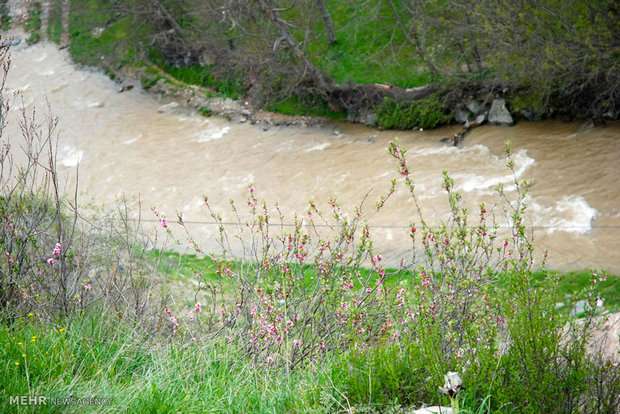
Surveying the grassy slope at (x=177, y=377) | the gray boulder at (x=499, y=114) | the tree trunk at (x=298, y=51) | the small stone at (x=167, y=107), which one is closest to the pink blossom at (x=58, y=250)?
the grassy slope at (x=177, y=377)

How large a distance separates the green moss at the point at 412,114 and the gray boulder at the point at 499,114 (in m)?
1.20

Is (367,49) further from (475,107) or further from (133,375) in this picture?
(133,375)

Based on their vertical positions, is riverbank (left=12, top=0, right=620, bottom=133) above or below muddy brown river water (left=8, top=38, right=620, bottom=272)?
above

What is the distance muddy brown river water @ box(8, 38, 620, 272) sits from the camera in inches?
604

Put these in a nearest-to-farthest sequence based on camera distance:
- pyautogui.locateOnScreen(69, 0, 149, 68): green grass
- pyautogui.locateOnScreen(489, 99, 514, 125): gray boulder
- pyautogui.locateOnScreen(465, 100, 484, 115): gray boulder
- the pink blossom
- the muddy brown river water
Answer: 1. the pink blossom
2. the muddy brown river water
3. pyautogui.locateOnScreen(489, 99, 514, 125): gray boulder
4. pyautogui.locateOnScreen(465, 100, 484, 115): gray boulder
5. pyautogui.locateOnScreen(69, 0, 149, 68): green grass

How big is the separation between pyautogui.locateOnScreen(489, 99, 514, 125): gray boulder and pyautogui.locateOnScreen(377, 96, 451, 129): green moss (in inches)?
47.4

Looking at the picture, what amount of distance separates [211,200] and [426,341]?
49.0 ft

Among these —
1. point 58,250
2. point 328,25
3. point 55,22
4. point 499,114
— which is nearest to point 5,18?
point 55,22

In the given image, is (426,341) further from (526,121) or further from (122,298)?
(526,121)

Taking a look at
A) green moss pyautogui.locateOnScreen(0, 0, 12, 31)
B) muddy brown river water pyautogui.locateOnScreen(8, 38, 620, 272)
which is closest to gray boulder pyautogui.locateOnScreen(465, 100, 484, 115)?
muddy brown river water pyautogui.locateOnScreen(8, 38, 620, 272)

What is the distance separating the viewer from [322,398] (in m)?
3.92

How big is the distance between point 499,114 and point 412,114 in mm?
2373

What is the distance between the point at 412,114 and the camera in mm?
20547

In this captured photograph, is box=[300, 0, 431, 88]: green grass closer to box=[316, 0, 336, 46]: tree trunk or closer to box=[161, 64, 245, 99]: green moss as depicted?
box=[316, 0, 336, 46]: tree trunk
